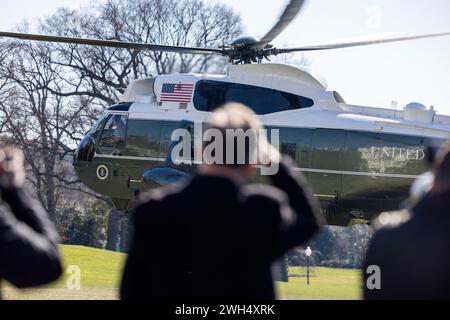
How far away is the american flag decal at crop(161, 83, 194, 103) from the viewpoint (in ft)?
51.9

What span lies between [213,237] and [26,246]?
992mm

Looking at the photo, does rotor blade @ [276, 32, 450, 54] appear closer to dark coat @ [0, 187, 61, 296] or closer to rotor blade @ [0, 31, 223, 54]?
rotor blade @ [0, 31, 223, 54]

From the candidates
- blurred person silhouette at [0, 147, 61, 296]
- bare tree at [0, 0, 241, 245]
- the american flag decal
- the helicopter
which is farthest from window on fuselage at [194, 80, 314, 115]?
bare tree at [0, 0, 241, 245]

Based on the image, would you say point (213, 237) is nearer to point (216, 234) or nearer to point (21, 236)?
point (216, 234)

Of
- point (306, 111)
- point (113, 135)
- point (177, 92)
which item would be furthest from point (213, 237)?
point (113, 135)

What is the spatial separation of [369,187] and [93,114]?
89.2ft

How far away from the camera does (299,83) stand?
15.8 meters

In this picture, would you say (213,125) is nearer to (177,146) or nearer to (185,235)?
(185,235)

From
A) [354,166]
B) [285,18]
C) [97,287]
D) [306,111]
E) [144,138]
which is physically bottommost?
[97,287]

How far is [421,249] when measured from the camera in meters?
4.32

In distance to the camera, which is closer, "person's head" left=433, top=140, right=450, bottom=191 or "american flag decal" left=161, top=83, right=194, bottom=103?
"person's head" left=433, top=140, right=450, bottom=191

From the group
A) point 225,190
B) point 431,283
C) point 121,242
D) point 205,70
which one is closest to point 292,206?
point 225,190

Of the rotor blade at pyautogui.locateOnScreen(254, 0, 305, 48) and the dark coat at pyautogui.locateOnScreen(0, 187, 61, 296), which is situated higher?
the rotor blade at pyautogui.locateOnScreen(254, 0, 305, 48)

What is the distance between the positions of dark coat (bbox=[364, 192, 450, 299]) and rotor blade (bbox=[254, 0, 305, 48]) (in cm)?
916
